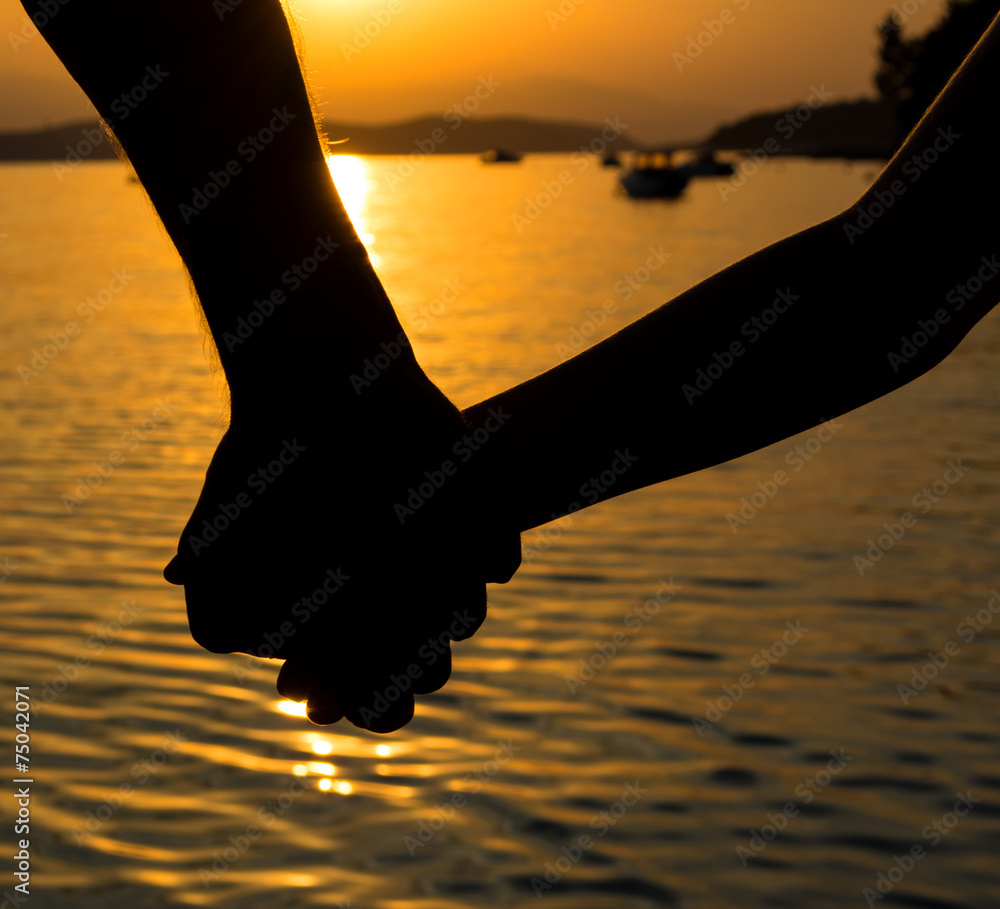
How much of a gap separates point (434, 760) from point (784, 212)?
79643mm

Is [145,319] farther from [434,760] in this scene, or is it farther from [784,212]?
[784,212]

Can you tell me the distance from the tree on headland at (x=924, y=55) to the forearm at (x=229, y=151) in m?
73.4

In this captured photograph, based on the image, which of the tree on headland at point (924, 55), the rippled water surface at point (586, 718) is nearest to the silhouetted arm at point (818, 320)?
the rippled water surface at point (586, 718)

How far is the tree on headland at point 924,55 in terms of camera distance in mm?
84375

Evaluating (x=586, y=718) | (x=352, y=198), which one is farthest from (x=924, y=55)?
(x=586, y=718)

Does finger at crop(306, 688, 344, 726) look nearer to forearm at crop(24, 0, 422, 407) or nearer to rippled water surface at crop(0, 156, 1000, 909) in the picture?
forearm at crop(24, 0, 422, 407)

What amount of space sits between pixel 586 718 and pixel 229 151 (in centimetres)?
732

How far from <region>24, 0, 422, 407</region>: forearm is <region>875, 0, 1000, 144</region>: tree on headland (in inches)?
2890

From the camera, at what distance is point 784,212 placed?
8238 cm

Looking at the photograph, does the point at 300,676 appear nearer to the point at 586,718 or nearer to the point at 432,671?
the point at 432,671

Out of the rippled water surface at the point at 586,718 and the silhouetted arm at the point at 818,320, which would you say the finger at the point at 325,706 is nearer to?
the silhouetted arm at the point at 818,320

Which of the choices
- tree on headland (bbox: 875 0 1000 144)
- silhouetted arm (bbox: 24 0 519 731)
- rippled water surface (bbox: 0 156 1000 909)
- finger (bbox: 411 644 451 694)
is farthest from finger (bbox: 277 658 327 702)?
tree on headland (bbox: 875 0 1000 144)

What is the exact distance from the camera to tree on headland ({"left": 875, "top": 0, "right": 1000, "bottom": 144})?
8438 centimetres

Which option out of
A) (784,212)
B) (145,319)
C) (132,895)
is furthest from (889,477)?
(784,212)
